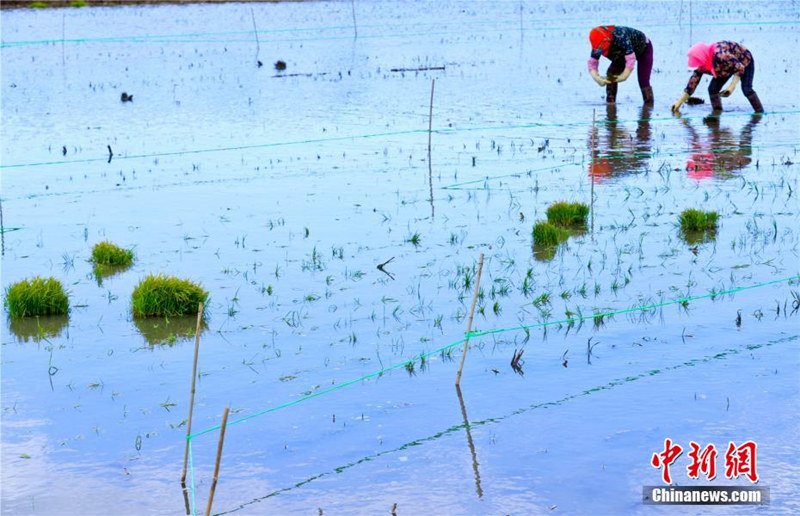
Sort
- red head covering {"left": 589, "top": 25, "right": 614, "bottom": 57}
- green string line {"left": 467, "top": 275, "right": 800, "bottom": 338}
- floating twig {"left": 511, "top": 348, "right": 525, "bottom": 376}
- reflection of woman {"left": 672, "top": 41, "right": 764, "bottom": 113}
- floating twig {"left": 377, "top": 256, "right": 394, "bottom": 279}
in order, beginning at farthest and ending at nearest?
red head covering {"left": 589, "top": 25, "right": 614, "bottom": 57} < reflection of woman {"left": 672, "top": 41, "right": 764, "bottom": 113} < floating twig {"left": 377, "top": 256, "right": 394, "bottom": 279} < green string line {"left": 467, "top": 275, "right": 800, "bottom": 338} < floating twig {"left": 511, "top": 348, "right": 525, "bottom": 376}

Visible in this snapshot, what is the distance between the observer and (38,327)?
7496mm

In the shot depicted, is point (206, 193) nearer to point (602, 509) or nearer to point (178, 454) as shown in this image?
point (178, 454)

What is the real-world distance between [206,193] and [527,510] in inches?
303


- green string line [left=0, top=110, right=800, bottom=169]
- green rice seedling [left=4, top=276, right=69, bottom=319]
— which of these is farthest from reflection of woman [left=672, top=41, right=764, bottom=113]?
green rice seedling [left=4, top=276, right=69, bottom=319]

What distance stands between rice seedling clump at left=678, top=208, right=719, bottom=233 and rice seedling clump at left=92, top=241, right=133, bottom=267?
14.6 ft

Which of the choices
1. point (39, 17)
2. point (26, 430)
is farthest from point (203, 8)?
point (26, 430)

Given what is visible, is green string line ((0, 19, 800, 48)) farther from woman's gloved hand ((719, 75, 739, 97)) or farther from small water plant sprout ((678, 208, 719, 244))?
small water plant sprout ((678, 208, 719, 244))

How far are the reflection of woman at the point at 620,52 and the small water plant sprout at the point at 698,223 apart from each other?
23.5 feet

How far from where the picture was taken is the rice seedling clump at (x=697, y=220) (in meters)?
9.45

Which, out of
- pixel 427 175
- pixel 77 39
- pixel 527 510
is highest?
pixel 77 39

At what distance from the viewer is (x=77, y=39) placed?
3256 cm

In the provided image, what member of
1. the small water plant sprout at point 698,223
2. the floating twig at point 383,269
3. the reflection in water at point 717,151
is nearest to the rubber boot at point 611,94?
the reflection in water at point 717,151

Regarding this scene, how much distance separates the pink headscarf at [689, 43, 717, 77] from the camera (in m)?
15.3

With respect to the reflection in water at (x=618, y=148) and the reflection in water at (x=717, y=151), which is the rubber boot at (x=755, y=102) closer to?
the reflection in water at (x=717, y=151)
